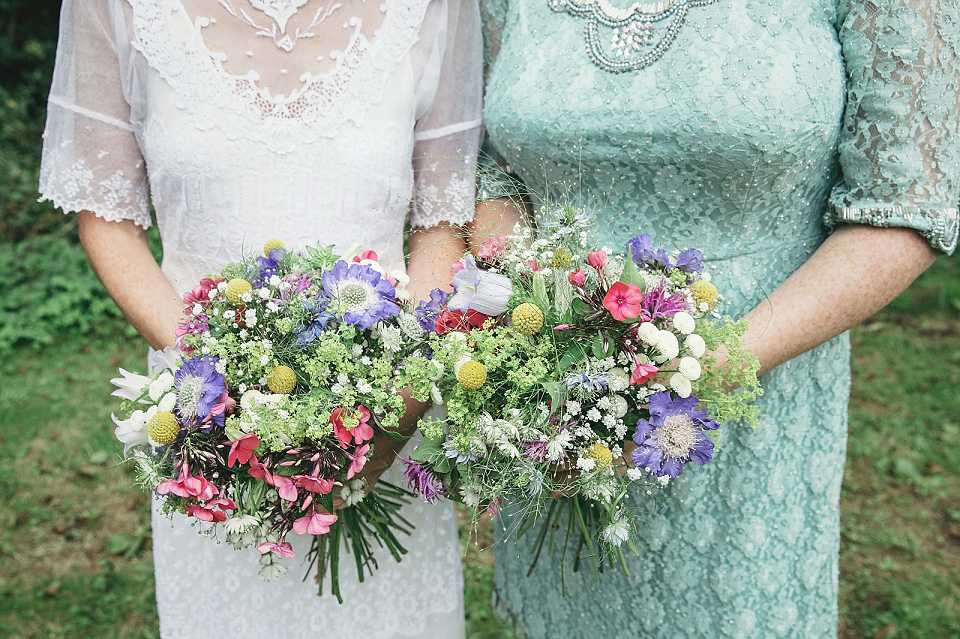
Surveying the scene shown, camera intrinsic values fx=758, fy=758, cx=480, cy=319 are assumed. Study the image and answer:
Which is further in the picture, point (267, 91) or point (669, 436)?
point (267, 91)

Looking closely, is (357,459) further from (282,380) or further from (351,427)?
(282,380)

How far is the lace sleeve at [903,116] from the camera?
1474 millimetres

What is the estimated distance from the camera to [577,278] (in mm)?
1383

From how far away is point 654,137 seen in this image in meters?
1.67

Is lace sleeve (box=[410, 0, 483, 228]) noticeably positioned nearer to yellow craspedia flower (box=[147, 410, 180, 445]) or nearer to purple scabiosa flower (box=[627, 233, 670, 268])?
purple scabiosa flower (box=[627, 233, 670, 268])

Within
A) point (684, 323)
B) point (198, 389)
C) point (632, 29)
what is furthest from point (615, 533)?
point (632, 29)

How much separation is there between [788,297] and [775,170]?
282 millimetres

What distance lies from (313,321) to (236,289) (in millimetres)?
166

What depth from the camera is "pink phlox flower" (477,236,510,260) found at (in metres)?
1.50

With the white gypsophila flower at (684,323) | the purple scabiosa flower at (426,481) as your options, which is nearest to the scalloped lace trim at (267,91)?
the purple scabiosa flower at (426,481)

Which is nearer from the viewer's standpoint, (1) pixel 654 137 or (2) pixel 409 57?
(1) pixel 654 137

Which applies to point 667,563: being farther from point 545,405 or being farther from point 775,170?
point 775,170

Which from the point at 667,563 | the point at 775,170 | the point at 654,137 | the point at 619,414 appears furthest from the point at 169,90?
the point at 667,563

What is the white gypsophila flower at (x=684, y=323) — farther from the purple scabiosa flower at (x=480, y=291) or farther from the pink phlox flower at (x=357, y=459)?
the pink phlox flower at (x=357, y=459)
